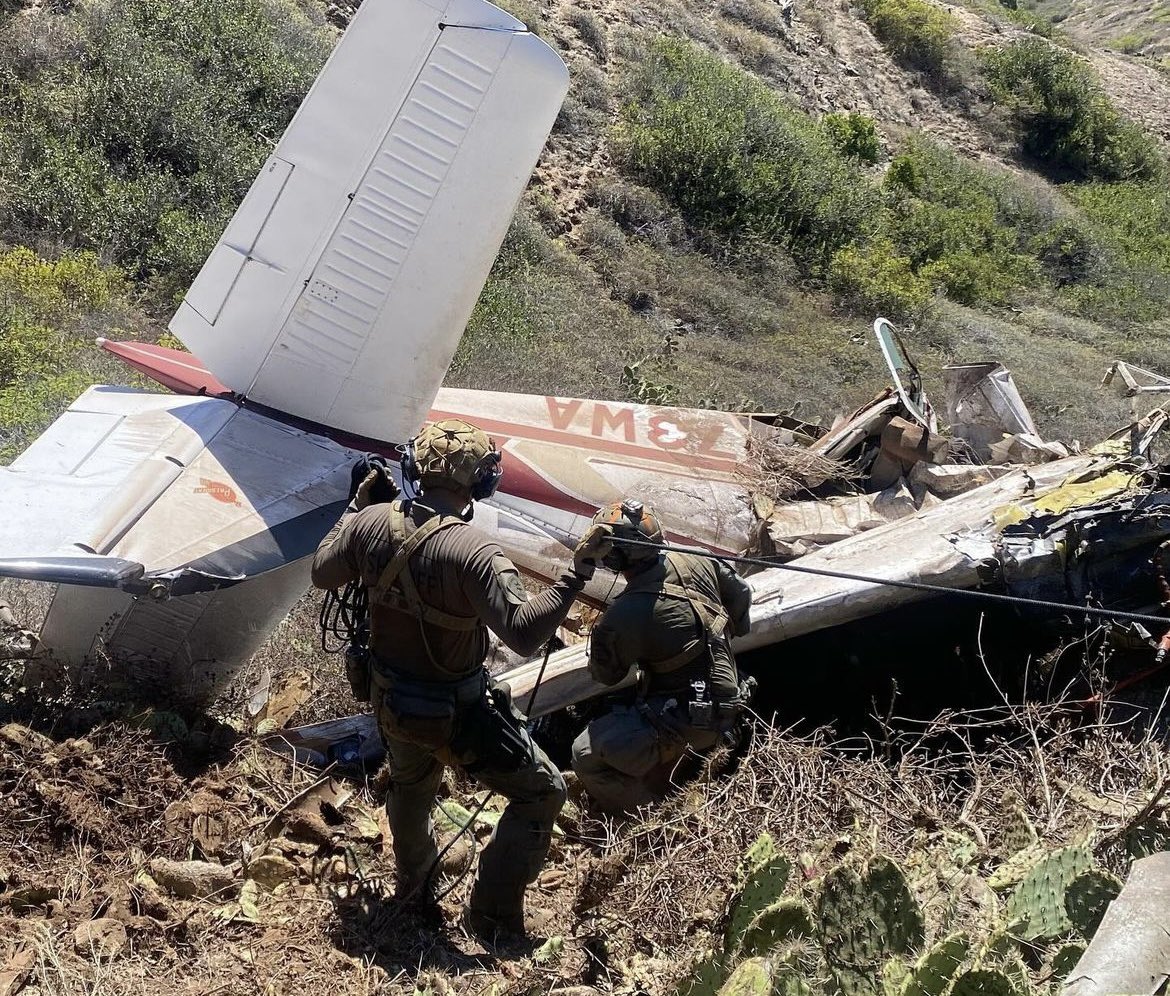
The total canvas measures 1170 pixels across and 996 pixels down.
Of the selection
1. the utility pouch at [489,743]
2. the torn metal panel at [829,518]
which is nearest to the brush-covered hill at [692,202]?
the torn metal panel at [829,518]

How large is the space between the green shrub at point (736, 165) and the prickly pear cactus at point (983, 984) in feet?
46.9

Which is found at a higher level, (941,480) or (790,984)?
(790,984)

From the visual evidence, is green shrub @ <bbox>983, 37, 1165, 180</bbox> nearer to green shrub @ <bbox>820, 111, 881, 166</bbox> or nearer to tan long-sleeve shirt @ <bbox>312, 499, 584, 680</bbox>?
green shrub @ <bbox>820, 111, 881, 166</bbox>

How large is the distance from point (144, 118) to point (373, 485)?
34.0 feet

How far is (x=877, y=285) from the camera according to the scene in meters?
15.2

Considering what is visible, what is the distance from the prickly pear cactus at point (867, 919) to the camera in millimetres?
2830

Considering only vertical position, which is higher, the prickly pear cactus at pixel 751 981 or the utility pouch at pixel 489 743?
the prickly pear cactus at pixel 751 981

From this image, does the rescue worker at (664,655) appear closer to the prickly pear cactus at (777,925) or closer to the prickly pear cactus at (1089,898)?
the prickly pear cactus at (777,925)

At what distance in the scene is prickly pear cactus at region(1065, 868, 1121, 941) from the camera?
10.2ft

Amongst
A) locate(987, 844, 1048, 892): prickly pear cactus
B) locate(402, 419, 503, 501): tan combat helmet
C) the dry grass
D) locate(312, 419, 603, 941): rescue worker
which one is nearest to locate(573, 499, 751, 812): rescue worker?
the dry grass

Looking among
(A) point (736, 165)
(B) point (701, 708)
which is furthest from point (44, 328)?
(A) point (736, 165)

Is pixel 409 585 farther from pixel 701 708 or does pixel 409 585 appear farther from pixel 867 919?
pixel 867 919

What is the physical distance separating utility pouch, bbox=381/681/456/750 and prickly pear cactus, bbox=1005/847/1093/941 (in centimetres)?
190

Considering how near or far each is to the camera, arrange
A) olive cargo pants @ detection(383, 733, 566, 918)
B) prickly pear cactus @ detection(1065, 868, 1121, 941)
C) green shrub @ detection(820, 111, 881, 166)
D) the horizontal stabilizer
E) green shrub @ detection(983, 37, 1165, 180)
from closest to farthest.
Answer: prickly pear cactus @ detection(1065, 868, 1121, 941) < olive cargo pants @ detection(383, 733, 566, 918) < the horizontal stabilizer < green shrub @ detection(820, 111, 881, 166) < green shrub @ detection(983, 37, 1165, 180)
